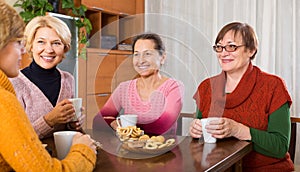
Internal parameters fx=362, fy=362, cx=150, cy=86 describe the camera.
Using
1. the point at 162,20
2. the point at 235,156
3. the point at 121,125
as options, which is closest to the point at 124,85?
the point at 121,125

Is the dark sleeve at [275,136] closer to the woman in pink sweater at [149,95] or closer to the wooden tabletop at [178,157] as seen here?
the wooden tabletop at [178,157]

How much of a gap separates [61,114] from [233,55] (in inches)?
29.1

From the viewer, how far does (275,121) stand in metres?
1.42

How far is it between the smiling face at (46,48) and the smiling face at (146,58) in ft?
1.85

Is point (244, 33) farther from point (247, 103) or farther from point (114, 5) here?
point (114, 5)

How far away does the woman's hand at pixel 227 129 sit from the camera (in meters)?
1.29

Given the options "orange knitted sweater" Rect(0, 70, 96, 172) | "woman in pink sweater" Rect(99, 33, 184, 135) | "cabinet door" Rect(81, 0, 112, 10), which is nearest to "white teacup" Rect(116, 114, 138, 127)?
"woman in pink sweater" Rect(99, 33, 184, 135)

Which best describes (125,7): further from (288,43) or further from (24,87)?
(24,87)

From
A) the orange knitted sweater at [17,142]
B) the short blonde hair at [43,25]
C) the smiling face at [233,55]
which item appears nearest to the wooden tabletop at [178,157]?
the orange knitted sweater at [17,142]

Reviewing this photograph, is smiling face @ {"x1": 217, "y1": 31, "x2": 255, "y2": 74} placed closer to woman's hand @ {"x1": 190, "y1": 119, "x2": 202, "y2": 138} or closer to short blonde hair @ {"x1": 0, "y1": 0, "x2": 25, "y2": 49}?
woman's hand @ {"x1": 190, "y1": 119, "x2": 202, "y2": 138}

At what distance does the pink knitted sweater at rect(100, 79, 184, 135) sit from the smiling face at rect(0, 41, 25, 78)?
1.31 ft

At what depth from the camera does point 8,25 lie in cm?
73

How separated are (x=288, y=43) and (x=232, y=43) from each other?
1709mm

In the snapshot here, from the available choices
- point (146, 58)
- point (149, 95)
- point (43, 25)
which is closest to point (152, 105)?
point (149, 95)
